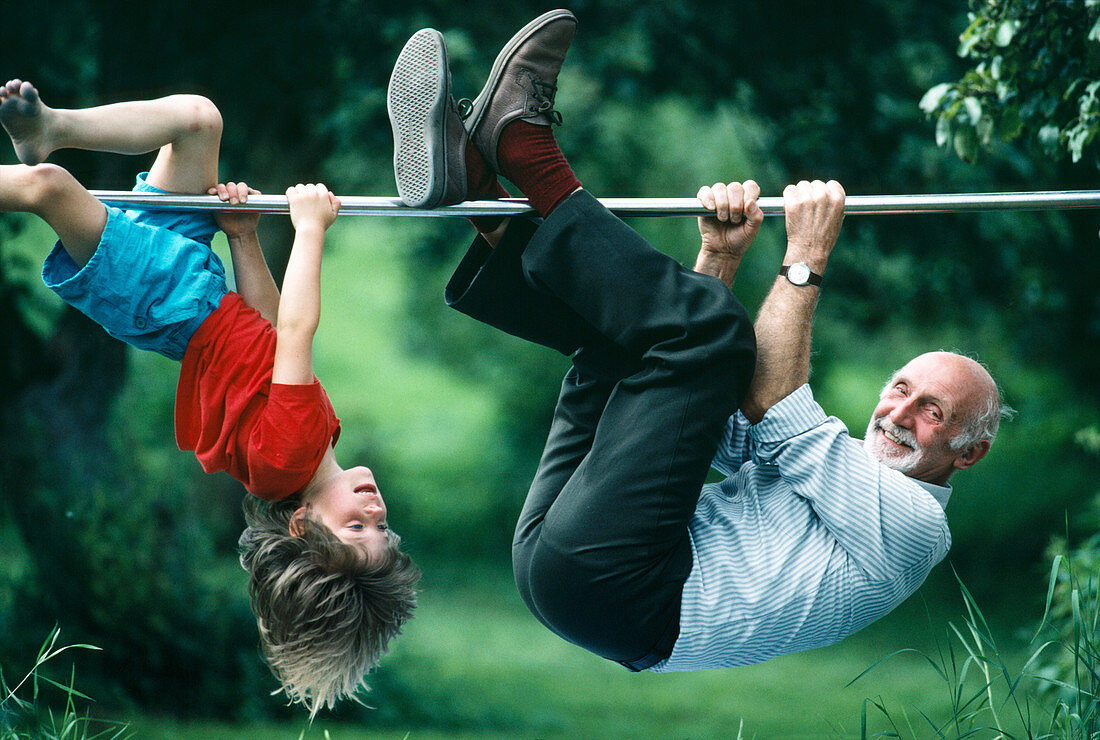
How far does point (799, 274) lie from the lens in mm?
1970

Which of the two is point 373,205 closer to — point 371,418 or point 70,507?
point 70,507

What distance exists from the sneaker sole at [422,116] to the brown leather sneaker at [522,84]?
0.08m

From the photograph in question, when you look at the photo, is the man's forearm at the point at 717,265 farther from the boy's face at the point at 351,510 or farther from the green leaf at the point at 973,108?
the green leaf at the point at 973,108

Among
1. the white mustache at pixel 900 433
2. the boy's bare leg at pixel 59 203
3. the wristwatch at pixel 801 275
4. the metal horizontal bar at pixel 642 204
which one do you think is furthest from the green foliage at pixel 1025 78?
the boy's bare leg at pixel 59 203

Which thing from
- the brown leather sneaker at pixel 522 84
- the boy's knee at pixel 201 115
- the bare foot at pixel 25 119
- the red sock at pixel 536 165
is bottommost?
the bare foot at pixel 25 119

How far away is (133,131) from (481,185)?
67cm

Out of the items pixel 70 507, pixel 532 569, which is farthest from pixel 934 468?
pixel 70 507

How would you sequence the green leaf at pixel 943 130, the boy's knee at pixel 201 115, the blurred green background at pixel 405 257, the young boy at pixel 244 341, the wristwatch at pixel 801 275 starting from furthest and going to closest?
the blurred green background at pixel 405 257 → the green leaf at pixel 943 130 → the boy's knee at pixel 201 115 → the young boy at pixel 244 341 → the wristwatch at pixel 801 275

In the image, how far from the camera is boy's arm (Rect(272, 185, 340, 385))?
209 centimetres

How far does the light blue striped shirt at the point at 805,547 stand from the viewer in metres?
1.89

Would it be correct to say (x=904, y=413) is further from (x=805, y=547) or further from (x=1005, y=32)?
(x=1005, y=32)

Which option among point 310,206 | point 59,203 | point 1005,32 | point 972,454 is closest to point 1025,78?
point 1005,32

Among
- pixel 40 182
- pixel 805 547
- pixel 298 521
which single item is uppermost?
pixel 40 182

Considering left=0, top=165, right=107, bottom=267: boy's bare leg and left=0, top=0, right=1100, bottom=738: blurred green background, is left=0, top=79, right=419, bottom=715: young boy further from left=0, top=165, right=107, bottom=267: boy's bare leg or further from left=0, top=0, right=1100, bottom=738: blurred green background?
left=0, top=0, right=1100, bottom=738: blurred green background
